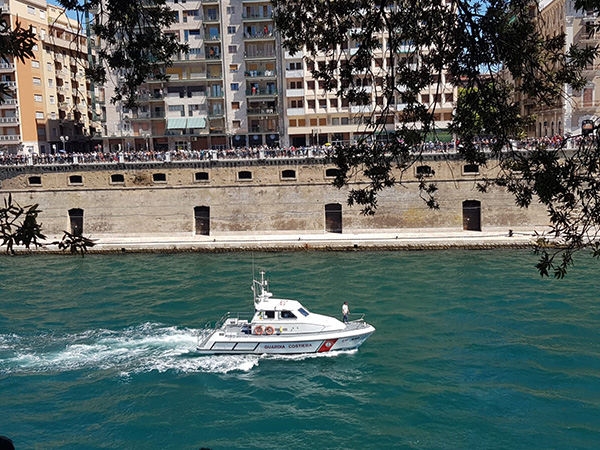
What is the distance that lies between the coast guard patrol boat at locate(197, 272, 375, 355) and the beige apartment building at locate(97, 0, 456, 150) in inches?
1170

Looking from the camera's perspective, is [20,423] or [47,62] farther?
[47,62]

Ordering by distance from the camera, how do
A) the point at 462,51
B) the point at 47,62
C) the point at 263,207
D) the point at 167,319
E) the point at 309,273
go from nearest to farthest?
the point at 462,51 < the point at 167,319 < the point at 309,273 < the point at 263,207 < the point at 47,62

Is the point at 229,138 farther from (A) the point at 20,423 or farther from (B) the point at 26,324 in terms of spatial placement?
(A) the point at 20,423

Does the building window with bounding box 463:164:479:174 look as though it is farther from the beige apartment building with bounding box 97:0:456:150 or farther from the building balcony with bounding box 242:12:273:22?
the building balcony with bounding box 242:12:273:22

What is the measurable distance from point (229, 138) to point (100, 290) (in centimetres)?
2531

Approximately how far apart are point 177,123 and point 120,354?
32.9m

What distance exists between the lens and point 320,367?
20.7 meters

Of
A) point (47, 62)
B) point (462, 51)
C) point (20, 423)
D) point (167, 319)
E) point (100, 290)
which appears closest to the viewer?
point (462, 51)

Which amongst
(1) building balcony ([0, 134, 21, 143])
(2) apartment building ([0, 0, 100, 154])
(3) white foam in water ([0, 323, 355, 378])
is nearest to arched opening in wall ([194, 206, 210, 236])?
(2) apartment building ([0, 0, 100, 154])

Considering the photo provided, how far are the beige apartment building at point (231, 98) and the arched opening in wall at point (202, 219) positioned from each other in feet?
37.8

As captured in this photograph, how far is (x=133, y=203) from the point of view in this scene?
1652 inches

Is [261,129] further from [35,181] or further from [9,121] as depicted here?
[9,121]

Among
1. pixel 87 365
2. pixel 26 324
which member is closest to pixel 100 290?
pixel 26 324

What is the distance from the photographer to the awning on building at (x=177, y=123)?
5131cm
